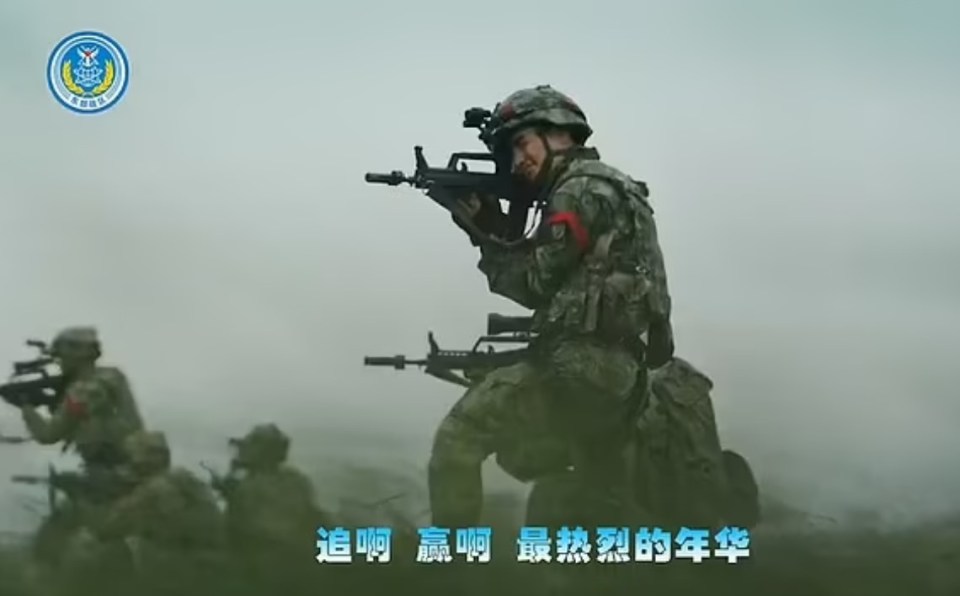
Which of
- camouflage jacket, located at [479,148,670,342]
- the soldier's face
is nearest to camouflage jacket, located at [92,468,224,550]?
camouflage jacket, located at [479,148,670,342]

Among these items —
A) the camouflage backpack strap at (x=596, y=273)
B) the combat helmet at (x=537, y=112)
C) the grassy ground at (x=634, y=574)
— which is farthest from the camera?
the combat helmet at (x=537, y=112)

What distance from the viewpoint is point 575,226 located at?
174 inches

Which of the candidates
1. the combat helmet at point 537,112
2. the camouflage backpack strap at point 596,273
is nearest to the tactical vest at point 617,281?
the camouflage backpack strap at point 596,273

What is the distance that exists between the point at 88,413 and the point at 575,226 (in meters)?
1.44

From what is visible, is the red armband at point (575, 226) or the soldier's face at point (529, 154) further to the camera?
the soldier's face at point (529, 154)

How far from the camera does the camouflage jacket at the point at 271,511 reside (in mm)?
4289

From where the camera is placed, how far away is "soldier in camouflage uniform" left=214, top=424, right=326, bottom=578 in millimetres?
4285

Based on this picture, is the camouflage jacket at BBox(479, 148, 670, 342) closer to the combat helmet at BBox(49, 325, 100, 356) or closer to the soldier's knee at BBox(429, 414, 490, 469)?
the soldier's knee at BBox(429, 414, 490, 469)

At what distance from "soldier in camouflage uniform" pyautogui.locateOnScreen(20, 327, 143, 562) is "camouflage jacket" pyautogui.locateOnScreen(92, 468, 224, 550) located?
0.39 feet

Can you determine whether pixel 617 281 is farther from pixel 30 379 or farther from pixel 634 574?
pixel 30 379

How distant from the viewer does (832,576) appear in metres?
4.43

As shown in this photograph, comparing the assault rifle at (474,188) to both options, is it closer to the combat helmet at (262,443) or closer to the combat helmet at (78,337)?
the combat helmet at (262,443)

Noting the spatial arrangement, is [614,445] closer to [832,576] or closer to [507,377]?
[507,377]

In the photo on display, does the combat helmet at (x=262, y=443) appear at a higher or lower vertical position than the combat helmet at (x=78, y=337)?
lower
